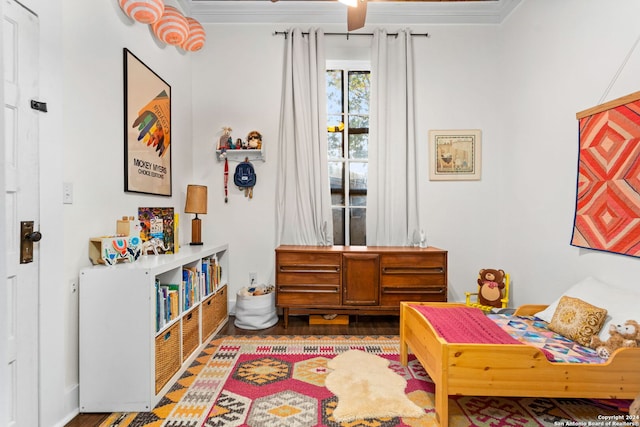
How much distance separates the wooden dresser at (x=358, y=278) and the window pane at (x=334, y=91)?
1.68 m

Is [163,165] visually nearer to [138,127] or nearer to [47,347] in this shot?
[138,127]

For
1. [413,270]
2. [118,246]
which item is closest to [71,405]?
[118,246]

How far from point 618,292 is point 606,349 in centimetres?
44

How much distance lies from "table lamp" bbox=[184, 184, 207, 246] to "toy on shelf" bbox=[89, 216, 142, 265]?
82cm

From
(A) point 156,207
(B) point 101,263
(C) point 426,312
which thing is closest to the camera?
(B) point 101,263

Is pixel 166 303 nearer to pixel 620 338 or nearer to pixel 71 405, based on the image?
pixel 71 405

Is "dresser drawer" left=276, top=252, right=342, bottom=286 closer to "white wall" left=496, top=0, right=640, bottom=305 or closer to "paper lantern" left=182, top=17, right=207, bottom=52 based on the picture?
"white wall" left=496, top=0, right=640, bottom=305

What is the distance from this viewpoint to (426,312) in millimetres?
2254

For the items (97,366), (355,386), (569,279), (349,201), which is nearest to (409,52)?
(349,201)

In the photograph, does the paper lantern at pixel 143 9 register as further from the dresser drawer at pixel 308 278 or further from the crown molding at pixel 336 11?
the dresser drawer at pixel 308 278

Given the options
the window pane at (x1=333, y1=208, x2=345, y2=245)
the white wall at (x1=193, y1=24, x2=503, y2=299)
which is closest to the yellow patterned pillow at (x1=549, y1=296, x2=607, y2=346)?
the white wall at (x1=193, y1=24, x2=503, y2=299)

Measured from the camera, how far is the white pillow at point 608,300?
1847mm

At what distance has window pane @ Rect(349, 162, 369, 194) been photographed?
3.70m

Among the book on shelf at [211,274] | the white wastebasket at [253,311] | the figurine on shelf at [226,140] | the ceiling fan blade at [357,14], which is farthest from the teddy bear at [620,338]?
the figurine on shelf at [226,140]
